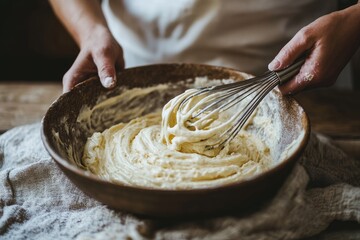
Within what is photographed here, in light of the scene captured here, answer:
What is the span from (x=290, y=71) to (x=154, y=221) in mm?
420

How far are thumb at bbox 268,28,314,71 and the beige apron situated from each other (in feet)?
1.07

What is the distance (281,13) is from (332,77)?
33cm

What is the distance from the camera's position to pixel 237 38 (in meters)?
1.24

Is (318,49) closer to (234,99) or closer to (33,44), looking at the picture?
(234,99)

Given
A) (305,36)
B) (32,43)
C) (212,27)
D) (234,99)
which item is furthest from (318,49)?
(32,43)

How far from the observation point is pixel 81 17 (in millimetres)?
1182

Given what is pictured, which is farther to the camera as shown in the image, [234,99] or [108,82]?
[108,82]

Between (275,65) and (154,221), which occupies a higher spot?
(275,65)

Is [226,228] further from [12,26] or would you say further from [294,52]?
[12,26]

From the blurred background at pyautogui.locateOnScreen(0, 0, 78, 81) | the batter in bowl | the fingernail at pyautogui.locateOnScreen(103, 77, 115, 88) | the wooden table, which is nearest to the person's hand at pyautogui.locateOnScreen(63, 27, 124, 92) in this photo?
the fingernail at pyautogui.locateOnScreen(103, 77, 115, 88)

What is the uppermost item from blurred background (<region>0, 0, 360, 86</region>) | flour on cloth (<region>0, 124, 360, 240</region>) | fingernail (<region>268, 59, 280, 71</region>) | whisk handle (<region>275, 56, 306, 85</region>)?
fingernail (<region>268, 59, 280, 71</region>)

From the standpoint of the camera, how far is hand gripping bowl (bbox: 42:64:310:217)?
0.69 metres

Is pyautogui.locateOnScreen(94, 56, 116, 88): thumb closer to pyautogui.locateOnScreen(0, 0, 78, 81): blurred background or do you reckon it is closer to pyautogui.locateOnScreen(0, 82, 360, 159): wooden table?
pyautogui.locateOnScreen(0, 82, 360, 159): wooden table

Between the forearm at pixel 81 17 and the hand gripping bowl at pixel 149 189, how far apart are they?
165 mm
